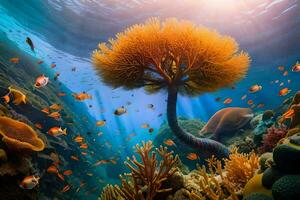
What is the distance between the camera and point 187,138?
21.5 ft

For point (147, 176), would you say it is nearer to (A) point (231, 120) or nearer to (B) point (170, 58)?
(B) point (170, 58)

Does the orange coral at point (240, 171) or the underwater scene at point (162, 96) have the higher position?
the underwater scene at point (162, 96)

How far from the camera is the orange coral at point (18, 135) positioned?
4.88m

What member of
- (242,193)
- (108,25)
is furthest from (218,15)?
(242,193)

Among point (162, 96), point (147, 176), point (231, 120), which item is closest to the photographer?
point (147, 176)

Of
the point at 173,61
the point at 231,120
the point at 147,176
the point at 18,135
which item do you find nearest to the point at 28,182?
the point at 18,135

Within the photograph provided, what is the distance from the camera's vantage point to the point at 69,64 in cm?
3316

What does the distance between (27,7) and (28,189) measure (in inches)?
734

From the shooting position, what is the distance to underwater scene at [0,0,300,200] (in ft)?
13.6

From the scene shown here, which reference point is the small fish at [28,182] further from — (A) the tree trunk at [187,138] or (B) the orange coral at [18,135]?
(A) the tree trunk at [187,138]

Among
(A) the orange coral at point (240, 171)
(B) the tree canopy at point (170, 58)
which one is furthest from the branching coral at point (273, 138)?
(A) the orange coral at point (240, 171)

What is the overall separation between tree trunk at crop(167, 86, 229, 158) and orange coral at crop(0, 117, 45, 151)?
3.29 metres

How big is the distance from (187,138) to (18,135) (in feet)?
13.1

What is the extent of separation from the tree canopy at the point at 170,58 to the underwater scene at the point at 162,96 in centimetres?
3
